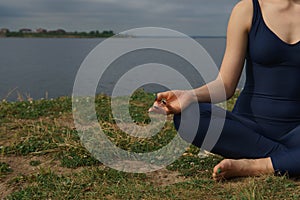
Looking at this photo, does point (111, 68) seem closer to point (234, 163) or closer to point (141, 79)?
point (141, 79)

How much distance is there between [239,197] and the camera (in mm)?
2598

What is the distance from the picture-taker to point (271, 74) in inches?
117

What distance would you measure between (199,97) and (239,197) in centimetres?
77

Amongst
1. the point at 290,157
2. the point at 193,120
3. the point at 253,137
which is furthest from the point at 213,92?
the point at 290,157

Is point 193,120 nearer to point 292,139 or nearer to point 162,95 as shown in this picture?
point 162,95

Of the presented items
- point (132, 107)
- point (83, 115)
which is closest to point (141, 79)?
point (132, 107)

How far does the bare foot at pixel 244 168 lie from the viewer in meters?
2.91

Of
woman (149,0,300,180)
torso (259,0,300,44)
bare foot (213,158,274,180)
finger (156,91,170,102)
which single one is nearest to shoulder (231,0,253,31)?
woman (149,0,300,180)

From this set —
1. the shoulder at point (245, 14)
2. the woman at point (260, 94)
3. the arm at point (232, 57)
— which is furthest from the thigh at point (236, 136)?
the shoulder at point (245, 14)

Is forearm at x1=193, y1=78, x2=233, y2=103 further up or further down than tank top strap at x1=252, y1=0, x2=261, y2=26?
further down

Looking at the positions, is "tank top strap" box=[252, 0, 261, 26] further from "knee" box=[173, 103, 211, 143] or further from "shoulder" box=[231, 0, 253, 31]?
"knee" box=[173, 103, 211, 143]

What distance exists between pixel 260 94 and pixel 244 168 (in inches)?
22.4

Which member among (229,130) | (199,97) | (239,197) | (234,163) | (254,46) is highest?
(254,46)

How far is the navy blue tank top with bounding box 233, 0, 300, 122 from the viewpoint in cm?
290
